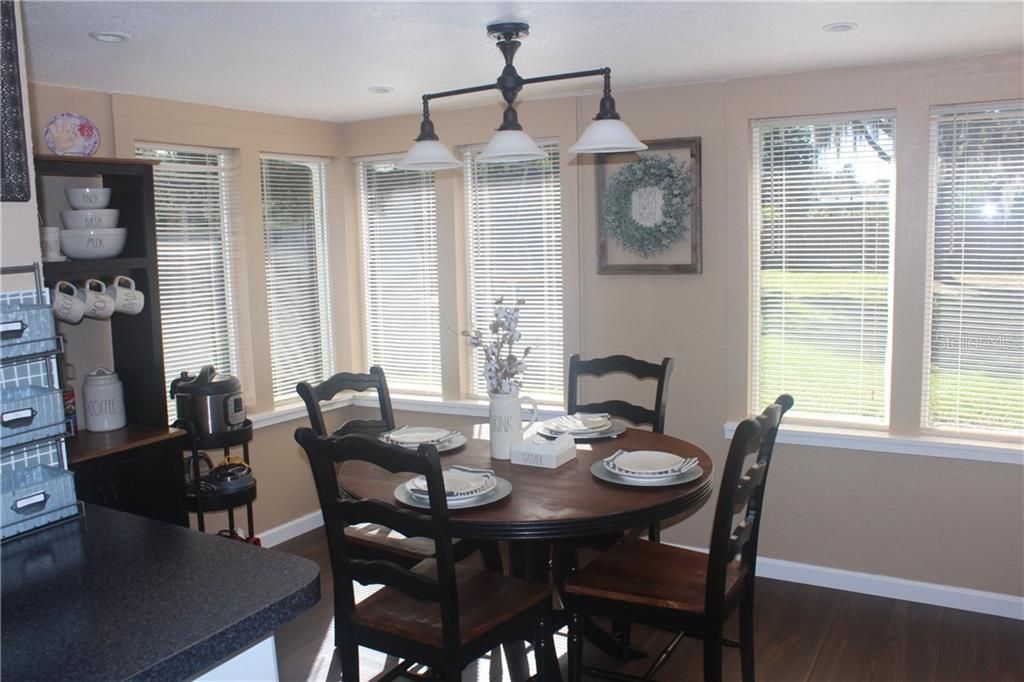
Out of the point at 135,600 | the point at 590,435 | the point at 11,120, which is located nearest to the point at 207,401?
the point at 590,435

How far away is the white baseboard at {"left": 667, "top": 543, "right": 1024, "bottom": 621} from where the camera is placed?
357 centimetres

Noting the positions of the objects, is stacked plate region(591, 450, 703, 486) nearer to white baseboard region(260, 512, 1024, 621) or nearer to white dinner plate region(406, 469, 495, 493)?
white dinner plate region(406, 469, 495, 493)

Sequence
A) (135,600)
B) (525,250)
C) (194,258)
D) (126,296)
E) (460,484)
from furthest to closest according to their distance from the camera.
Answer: (525,250) → (194,258) → (126,296) → (460,484) → (135,600)

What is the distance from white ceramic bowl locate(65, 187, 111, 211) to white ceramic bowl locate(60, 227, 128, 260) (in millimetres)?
104

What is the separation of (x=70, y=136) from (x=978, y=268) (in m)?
3.76

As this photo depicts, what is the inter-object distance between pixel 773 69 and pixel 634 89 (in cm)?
70

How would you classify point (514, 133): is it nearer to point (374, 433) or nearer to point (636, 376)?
point (636, 376)

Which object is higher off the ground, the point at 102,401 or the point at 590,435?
the point at 102,401

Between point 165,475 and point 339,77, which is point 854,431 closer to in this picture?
point 339,77

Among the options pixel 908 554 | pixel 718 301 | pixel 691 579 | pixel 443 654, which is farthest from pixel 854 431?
pixel 443 654

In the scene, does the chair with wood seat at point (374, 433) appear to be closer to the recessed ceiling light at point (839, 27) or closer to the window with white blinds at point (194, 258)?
the window with white blinds at point (194, 258)

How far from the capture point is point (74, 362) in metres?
3.71

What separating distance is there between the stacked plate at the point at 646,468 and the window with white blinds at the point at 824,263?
1348 millimetres

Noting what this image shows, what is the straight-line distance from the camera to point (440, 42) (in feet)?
9.80
